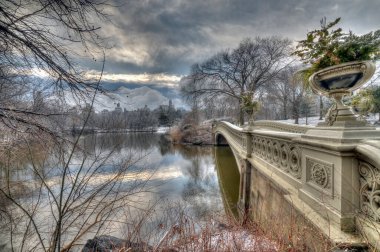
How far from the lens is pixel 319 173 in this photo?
249 centimetres

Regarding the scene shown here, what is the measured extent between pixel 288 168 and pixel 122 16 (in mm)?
4060

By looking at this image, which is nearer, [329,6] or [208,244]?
[208,244]

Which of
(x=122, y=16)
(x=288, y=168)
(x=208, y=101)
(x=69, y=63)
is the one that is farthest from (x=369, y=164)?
(x=208, y=101)

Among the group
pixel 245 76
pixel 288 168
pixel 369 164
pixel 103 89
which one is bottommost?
pixel 288 168

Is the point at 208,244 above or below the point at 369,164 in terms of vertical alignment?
below

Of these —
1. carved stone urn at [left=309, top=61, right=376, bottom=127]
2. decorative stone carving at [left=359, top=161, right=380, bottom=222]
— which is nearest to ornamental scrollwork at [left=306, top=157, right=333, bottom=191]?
decorative stone carving at [left=359, top=161, right=380, bottom=222]

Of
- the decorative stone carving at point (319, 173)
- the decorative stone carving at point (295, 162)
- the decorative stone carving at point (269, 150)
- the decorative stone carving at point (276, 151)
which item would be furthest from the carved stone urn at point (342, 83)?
the decorative stone carving at point (269, 150)

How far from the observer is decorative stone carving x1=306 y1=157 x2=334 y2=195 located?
7.59ft

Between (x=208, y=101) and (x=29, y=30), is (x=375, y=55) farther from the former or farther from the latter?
(x=208, y=101)

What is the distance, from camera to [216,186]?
11.0 m

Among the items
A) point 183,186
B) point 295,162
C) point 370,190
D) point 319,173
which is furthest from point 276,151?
point 183,186

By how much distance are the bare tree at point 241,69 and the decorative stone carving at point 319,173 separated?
927 inches

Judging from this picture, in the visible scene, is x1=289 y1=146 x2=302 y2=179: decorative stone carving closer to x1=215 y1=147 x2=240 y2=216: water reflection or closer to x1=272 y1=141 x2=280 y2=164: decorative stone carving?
x1=272 y1=141 x2=280 y2=164: decorative stone carving

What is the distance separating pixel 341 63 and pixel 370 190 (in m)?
1.53
